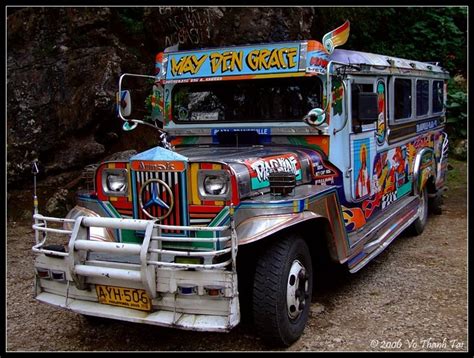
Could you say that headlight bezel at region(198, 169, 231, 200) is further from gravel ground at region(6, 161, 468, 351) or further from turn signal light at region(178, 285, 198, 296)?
gravel ground at region(6, 161, 468, 351)

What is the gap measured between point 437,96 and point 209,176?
19.4 feet

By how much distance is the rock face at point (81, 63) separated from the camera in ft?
29.5

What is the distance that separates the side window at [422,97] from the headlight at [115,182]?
15.6 feet

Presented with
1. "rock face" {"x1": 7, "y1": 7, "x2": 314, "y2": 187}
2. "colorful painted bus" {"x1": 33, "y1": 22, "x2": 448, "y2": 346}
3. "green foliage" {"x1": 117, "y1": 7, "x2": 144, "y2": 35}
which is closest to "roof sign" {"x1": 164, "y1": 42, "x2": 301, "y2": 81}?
"colorful painted bus" {"x1": 33, "y1": 22, "x2": 448, "y2": 346}

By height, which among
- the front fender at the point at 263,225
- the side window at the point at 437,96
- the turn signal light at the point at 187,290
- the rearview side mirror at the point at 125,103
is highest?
the side window at the point at 437,96

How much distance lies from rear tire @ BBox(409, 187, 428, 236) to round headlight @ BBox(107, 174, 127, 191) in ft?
14.6

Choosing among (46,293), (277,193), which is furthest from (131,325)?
(277,193)

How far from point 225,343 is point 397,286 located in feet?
6.83

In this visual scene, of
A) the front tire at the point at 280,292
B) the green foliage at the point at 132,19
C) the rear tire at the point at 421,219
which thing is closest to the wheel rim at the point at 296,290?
the front tire at the point at 280,292

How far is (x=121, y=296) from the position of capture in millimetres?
3773

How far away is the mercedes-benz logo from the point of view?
4.08 m

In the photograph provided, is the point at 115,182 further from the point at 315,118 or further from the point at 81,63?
the point at 81,63

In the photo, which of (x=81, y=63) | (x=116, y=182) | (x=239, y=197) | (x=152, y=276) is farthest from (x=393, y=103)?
(x=81, y=63)

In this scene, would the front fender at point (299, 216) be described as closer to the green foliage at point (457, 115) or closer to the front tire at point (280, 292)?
the front tire at point (280, 292)
